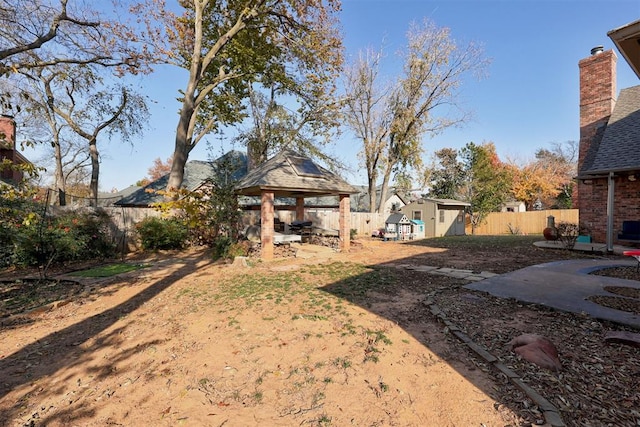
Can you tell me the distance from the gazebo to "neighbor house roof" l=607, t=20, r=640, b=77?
7.82 m

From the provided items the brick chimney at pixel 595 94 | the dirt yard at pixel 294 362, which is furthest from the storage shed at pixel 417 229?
the dirt yard at pixel 294 362

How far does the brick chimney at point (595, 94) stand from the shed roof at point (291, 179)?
11.0 m

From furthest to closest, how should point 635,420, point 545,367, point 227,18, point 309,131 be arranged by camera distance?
point 309,131, point 227,18, point 545,367, point 635,420

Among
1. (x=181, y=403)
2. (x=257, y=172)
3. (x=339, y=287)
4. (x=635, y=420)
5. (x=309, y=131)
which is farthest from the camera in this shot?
(x=309, y=131)

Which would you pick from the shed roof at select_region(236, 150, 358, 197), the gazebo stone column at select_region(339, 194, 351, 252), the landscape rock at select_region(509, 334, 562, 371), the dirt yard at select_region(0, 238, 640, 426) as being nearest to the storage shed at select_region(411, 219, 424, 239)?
the gazebo stone column at select_region(339, 194, 351, 252)

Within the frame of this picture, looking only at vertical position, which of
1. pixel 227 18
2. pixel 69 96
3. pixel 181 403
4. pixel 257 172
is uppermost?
pixel 227 18

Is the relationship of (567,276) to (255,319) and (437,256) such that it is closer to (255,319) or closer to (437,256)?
(437,256)

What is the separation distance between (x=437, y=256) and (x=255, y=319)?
7.66 meters

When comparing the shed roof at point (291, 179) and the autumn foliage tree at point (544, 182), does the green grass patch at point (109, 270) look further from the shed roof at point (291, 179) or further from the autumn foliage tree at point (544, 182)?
the autumn foliage tree at point (544, 182)

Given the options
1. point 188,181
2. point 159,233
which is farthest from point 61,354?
point 188,181

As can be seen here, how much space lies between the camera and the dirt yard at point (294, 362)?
8.22 feet

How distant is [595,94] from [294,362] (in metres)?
17.2

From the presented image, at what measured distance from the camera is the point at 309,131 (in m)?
22.3

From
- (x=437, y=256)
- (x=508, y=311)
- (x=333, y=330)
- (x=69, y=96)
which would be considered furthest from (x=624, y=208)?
(x=69, y=96)
